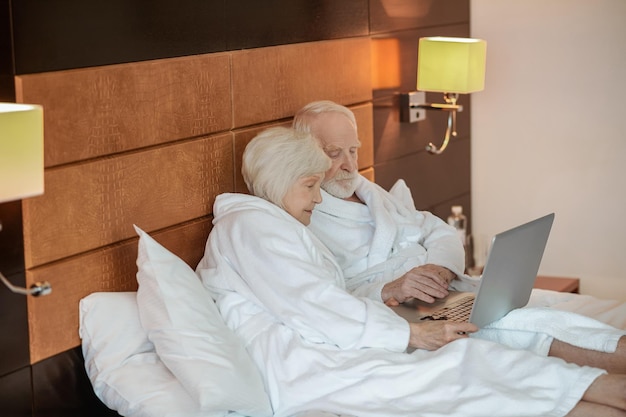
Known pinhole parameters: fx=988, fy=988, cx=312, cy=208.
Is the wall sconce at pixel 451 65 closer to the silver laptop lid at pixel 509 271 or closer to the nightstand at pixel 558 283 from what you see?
the nightstand at pixel 558 283

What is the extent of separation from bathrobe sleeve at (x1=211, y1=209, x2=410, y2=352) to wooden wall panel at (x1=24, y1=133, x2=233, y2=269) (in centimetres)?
23

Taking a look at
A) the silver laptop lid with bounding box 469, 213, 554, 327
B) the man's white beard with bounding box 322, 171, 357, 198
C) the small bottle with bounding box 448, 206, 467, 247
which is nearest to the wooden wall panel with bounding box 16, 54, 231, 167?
the man's white beard with bounding box 322, 171, 357, 198

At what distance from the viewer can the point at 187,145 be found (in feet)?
9.36

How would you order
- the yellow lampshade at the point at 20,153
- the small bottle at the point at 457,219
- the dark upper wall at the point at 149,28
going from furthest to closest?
the small bottle at the point at 457,219
the dark upper wall at the point at 149,28
the yellow lampshade at the point at 20,153

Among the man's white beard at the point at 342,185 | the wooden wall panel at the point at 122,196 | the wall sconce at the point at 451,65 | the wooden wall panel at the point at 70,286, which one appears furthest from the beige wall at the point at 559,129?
the wooden wall panel at the point at 70,286

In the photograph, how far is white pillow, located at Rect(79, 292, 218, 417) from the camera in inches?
94.8

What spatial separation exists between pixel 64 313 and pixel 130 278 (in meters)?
0.26

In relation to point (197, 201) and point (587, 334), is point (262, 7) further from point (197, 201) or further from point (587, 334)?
point (587, 334)

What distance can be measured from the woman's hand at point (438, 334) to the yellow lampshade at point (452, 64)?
1.38 meters

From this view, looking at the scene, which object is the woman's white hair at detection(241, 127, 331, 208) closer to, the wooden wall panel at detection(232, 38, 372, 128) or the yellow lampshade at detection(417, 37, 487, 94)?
the wooden wall panel at detection(232, 38, 372, 128)

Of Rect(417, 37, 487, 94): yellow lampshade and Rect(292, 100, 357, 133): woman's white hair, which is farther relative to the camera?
Rect(417, 37, 487, 94): yellow lampshade

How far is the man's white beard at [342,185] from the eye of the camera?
3244 mm

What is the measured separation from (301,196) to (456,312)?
580 mm

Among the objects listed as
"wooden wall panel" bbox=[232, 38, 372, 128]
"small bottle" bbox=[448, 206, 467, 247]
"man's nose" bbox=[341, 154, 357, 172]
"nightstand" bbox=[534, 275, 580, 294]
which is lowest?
"nightstand" bbox=[534, 275, 580, 294]
